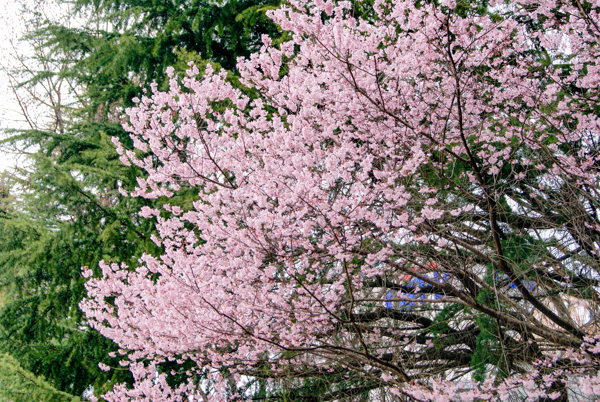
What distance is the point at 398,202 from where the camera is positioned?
3.26 meters

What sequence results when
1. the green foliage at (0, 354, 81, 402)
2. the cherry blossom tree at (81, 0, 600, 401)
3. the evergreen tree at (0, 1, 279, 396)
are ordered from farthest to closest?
the evergreen tree at (0, 1, 279, 396)
the green foliage at (0, 354, 81, 402)
the cherry blossom tree at (81, 0, 600, 401)

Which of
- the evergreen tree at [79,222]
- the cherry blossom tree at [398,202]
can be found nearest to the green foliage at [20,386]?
the evergreen tree at [79,222]

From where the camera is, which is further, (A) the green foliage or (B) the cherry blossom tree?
(A) the green foliage

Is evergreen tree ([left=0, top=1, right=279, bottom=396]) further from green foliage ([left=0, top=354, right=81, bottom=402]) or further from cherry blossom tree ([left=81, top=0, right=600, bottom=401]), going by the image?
cherry blossom tree ([left=81, top=0, right=600, bottom=401])

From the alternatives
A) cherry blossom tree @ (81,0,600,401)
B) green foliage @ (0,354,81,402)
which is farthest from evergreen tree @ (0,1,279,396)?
cherry blossom tree @ (81,0,600,401)

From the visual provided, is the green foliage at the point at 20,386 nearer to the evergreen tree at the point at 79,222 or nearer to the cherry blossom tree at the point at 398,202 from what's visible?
the evergreen tree at the point at 79,222

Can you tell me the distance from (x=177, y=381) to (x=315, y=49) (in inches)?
158

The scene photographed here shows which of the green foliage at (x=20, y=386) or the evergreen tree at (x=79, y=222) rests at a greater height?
the evergreen tree at (x=79, y=222)

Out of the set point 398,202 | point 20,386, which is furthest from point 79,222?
point 398,202

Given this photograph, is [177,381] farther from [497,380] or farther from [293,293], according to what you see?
[497,380]

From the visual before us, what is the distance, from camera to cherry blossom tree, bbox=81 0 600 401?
3240 millimetres

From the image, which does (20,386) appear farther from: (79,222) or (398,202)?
(398,202)

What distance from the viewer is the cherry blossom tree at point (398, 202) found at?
10.6ft

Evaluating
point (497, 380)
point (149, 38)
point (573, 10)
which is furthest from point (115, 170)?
point (573, 10)
